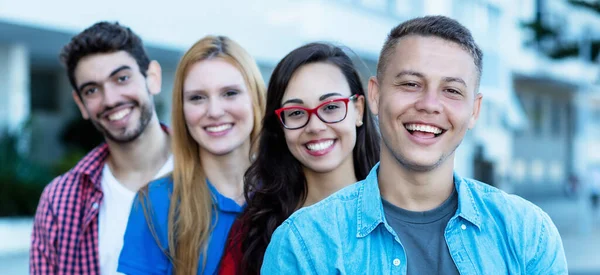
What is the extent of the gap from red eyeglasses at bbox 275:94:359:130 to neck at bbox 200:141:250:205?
0.54 meters

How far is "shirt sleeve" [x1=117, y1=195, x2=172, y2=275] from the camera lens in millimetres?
3088

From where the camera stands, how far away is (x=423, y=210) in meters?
2.34

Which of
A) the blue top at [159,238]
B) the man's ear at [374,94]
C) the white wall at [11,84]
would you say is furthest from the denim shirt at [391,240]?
the white wall at [11,84]

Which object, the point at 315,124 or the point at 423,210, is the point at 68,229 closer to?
the point at 315,124

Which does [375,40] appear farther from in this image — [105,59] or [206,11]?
[105,59]

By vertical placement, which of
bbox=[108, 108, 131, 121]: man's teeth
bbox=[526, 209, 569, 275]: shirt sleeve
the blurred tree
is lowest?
bbox=[526, 209, 569, 275]: shirt sleeve

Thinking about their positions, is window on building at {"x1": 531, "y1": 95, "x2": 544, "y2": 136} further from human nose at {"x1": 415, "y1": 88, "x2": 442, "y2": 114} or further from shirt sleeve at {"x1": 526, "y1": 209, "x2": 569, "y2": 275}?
human nose at {"x1": 415, "y1": 88, "x2": 442, "y2": 114}

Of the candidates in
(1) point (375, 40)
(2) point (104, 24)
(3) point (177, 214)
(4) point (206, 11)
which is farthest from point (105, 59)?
(1) point (375, 40)

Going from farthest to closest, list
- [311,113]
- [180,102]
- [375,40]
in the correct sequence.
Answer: [375,40]
[180,102]
[311,113]

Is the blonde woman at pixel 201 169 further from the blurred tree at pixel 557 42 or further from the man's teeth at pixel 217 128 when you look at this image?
the blurred tree at pixel 557 42

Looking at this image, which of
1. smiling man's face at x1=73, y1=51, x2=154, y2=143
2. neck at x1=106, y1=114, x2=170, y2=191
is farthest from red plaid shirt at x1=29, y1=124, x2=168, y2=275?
smiling man's face at x1=73, y1=51, x2=154, y2=143

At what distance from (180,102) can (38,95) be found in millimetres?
15909

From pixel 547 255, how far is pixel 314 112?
112 centimetres

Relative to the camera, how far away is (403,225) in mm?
2293
